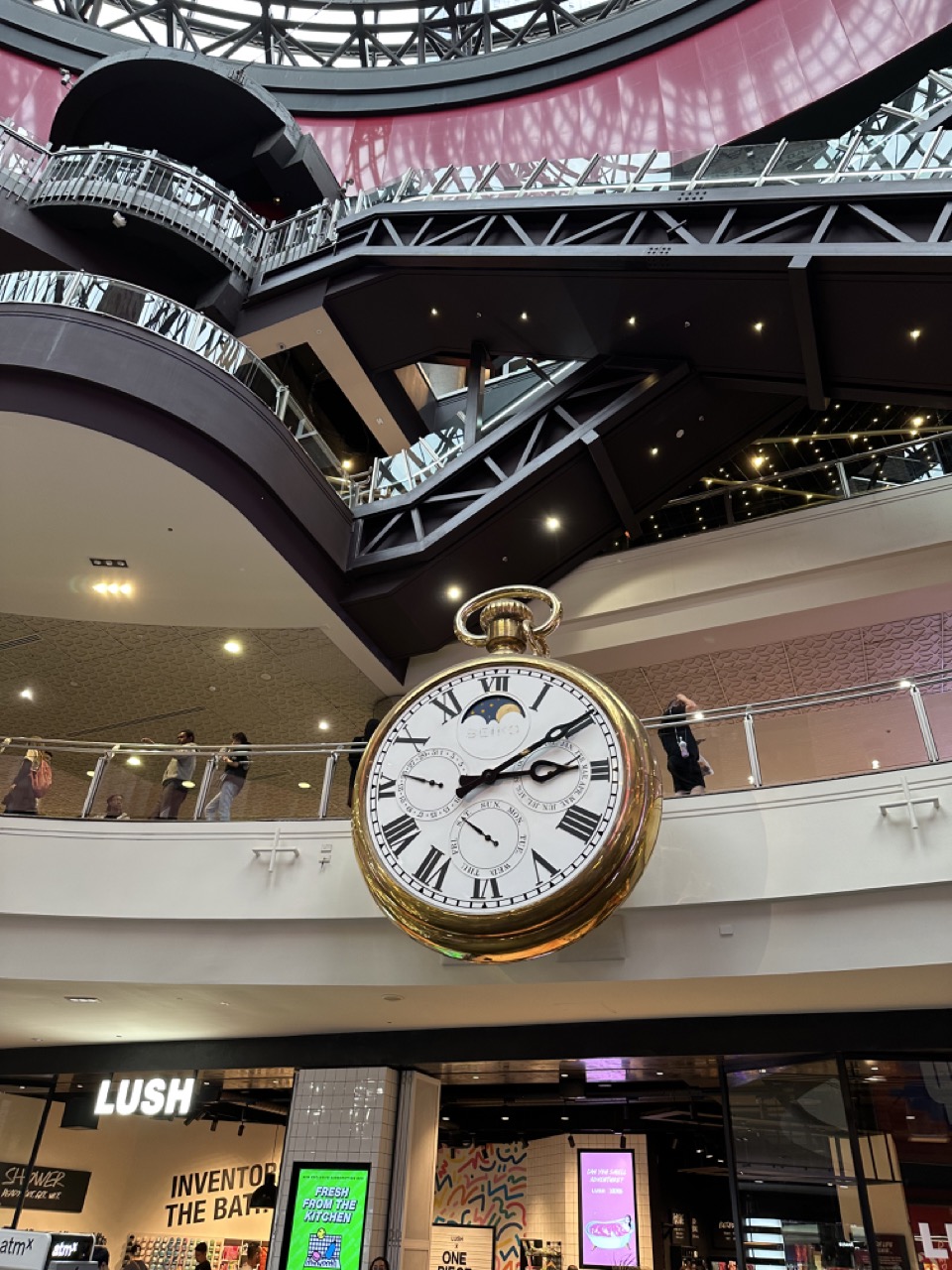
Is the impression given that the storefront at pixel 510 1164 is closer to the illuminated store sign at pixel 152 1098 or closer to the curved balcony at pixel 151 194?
the illuminated store sign at pixel 152 1098

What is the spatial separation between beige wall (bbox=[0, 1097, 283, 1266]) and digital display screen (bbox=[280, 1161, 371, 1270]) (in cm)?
448

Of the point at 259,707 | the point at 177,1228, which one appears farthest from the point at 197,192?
the point at 177,1228

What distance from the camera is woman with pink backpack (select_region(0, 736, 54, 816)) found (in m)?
7.78

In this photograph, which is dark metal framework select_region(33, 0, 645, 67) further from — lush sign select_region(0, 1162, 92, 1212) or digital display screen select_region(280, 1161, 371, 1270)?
lush sign select_region(0, 1162, 92, 1212)

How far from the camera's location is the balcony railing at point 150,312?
8844mm

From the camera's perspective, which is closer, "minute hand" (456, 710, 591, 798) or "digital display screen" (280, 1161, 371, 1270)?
"minute hand" (456, 710, 591, 798)

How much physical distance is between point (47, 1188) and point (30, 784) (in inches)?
234

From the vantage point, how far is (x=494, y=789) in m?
5.41

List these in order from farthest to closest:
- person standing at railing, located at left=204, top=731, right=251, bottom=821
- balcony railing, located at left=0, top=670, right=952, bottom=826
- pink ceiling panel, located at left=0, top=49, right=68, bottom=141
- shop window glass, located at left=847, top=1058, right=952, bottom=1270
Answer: pink ceiling panel, located at left=0, top=49, right=68, bottom=141
person standing at railing, located at left=204, top=731, right=251, bottom=821
balcony railing, located at left=0, top=670, right=952, bottom=826
shop window glass, located at left=847, top=1058, right=952, bottom=1270

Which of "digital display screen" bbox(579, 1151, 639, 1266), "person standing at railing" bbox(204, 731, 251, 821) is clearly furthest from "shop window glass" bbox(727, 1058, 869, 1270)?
"digital display screen" bbox(579, 1151, 639, 1266)

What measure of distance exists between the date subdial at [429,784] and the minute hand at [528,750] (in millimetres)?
92

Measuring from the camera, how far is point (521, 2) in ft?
74.6

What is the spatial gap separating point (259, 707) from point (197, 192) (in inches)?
333

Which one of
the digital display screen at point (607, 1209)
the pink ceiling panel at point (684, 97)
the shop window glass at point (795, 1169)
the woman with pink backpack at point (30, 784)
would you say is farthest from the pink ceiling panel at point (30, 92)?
the digital display screen at point (607, 1209)
